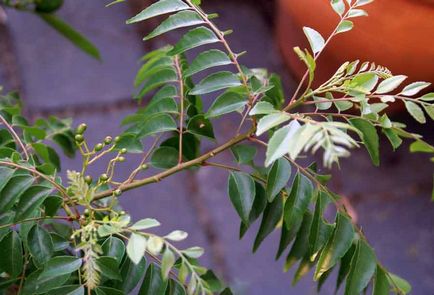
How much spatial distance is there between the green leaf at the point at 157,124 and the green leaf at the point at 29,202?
13 cm

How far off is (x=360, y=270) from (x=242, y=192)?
140 millimetres

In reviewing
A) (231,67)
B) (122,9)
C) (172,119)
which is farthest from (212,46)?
(172,119)

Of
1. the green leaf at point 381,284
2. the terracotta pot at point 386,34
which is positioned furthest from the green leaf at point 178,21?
the terracotta pot at point 386,34

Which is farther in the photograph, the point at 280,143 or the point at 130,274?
the point at 130,274

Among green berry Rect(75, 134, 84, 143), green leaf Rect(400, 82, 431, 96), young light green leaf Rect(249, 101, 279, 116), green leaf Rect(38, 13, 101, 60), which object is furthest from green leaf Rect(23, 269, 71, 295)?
green leaf Rect(38, 13, 101, 60)

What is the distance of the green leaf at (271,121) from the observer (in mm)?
531

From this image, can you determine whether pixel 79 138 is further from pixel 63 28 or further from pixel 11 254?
pixel 63 28

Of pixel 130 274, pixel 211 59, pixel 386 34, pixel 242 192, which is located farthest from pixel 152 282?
pixel 386 34

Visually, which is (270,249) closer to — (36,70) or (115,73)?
(115,73)

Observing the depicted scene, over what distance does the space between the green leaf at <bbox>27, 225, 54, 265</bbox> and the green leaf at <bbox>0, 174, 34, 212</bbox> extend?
0.04 metres

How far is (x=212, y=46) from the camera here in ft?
5.30

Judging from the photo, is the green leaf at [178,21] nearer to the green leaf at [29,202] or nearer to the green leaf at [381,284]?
the green leaf at [29,202]

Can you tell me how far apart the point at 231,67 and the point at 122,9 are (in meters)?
0.37

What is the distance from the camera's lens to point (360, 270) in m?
0.66
